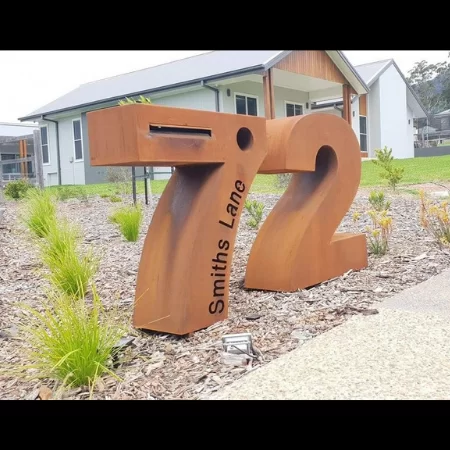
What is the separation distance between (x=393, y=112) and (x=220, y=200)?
26.1 meters

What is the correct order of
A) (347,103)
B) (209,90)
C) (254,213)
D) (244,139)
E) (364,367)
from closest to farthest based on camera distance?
(364,367) → (244,139) → (254,213) → (209,90) → (347,103)

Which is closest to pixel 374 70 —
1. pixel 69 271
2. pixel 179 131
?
pixel 69 271

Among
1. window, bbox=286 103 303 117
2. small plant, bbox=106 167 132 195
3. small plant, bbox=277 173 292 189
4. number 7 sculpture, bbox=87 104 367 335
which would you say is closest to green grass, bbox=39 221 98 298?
number 7 sculpture, bbox=87 104 367 335

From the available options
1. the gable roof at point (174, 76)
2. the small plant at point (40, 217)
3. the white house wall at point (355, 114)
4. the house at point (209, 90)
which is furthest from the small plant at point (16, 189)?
the white house wall at point (355, 114)

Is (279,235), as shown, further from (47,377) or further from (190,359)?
(47,377)

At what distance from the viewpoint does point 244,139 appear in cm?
460

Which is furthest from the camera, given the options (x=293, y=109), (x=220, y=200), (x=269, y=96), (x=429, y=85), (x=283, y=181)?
(x=429, y=85)

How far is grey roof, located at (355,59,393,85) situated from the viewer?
1034 inches

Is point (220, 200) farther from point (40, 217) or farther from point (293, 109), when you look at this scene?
point (293, 109)

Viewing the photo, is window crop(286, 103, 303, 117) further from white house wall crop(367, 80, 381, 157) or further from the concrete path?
the concrete path

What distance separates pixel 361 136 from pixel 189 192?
23.8 metres

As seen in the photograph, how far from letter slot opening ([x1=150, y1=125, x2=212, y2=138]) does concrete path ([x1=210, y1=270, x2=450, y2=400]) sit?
1673 mm

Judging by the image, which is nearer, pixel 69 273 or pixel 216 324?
pixel 216 324

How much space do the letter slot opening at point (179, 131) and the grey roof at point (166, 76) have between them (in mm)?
11837
